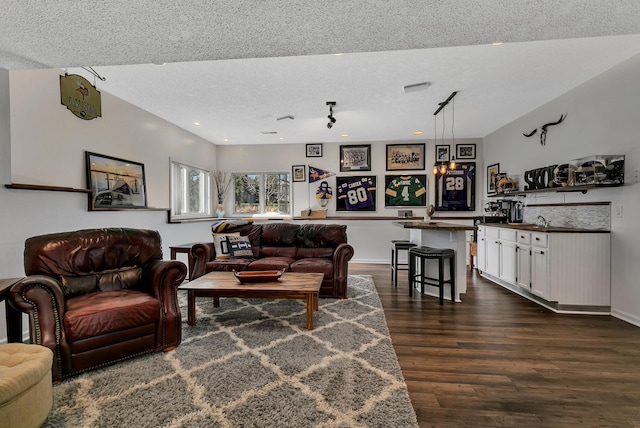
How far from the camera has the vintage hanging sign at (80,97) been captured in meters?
2.85

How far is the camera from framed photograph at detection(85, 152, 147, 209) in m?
3.21

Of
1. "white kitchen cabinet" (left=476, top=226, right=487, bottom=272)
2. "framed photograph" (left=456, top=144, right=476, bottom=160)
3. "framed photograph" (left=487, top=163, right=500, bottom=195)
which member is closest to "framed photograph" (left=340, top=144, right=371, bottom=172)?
"framed photograph" (left=456, top=144, right=476, bottom=160)

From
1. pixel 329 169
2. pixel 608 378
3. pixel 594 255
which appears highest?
pixel 329 169

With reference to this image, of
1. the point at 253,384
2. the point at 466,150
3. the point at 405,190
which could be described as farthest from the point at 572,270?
the point at 253,384

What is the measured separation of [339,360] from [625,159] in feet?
11.5

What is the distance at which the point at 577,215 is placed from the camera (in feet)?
11.1

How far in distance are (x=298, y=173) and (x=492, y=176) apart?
392cm

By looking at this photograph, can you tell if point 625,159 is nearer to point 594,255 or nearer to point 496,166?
point 594,255

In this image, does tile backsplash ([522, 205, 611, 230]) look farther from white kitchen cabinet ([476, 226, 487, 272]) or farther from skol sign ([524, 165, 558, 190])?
white kitchen cabinet ([476, 226, 487, 272])

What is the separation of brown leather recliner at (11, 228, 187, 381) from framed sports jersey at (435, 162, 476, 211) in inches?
206

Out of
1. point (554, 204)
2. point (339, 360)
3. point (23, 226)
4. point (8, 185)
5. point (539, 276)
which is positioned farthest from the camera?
point (554, 204)

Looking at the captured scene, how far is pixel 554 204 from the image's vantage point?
12.2ft

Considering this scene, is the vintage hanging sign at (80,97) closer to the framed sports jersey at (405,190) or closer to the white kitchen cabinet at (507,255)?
the framed sports jersey at (405,190)

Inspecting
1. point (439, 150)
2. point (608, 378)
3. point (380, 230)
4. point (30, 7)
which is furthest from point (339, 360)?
point (439, 150)
